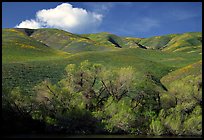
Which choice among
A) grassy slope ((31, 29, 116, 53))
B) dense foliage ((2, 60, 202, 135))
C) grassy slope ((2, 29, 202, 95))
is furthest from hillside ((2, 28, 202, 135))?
grassy slope ((31, 29, 116, 53))

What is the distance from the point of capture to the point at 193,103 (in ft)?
139

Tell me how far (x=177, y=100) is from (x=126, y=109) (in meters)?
6.60

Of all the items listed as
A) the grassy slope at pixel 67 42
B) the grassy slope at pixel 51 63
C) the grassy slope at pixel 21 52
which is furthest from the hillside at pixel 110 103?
the grassy slope at pixel 67 42

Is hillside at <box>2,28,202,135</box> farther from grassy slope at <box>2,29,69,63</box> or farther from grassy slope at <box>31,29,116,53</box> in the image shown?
grassy slope at <box>31,29,116,53</box>

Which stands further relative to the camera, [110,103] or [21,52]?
[21,52]

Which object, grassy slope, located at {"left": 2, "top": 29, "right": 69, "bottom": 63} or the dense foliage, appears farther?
grassy slope, located at {"left": 2, "top": 29, "right": 69, "bottom": 63}

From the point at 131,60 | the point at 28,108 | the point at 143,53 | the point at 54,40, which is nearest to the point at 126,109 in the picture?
the point at 28,108

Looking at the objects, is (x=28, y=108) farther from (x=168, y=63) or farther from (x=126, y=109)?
(x=168, y=63)

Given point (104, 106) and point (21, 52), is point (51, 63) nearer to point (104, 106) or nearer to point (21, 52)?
point (21, 52)

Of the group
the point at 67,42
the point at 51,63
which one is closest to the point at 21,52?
the point at 51,63

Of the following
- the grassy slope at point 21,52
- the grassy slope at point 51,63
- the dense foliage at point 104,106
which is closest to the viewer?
the dense foliage at point 104,106

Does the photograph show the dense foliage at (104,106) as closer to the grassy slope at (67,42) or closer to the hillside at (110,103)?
the hillside at (110,103)

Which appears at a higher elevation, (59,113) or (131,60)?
(131,60)

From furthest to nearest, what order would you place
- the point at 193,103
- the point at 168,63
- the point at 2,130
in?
1. the point at 168,63
2. the point at 193,103
3. the point at 2,130
